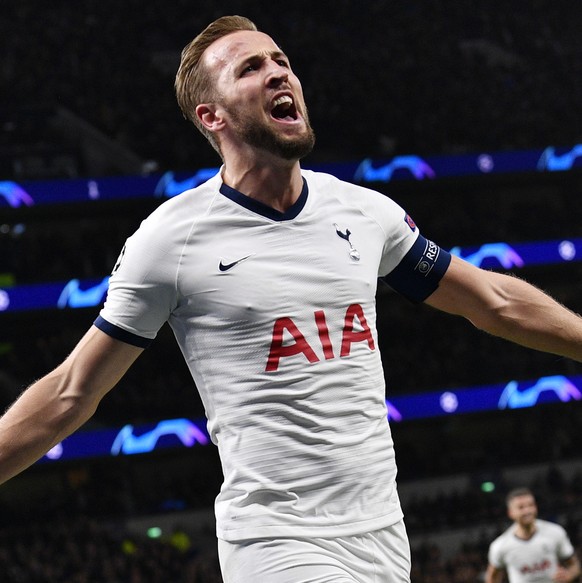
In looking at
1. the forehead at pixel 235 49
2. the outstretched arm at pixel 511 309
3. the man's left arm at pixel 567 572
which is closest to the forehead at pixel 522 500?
the man's left arm at pixel 567 572

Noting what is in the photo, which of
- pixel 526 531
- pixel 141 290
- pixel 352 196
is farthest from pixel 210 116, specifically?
pixel 526 531

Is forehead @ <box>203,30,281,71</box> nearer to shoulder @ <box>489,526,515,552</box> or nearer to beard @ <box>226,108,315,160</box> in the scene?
beard @ <box>226,108,315,160</box>

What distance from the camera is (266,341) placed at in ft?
8.10

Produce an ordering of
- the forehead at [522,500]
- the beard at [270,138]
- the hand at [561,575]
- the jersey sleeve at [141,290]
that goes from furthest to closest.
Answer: the hand at [561,575], the forehead at [522,500], the beard at [270,138], the jersey sleeve at [141,290]

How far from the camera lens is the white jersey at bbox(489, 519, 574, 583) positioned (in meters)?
8.58

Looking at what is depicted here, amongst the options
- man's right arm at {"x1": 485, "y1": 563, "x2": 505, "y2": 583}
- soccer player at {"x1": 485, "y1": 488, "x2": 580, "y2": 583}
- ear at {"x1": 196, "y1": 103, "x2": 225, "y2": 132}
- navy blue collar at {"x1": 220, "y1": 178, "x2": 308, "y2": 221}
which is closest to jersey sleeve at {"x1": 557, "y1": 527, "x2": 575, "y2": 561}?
soccer player at {"x1": 485, "y1": 488, "x2": 580, "y2": 583}

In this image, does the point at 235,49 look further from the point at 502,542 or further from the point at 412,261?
the point at 502,542

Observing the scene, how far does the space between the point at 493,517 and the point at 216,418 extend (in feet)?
51.0

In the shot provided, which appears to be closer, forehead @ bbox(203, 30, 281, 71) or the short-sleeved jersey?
the short-sleeved jersey

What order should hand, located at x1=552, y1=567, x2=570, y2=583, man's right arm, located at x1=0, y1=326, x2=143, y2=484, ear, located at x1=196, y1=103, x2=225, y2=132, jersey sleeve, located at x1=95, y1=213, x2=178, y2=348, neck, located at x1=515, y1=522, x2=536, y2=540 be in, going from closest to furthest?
man's right arm, located at x1=0, y1=326, x2=143, y2=484, jersey sleeve, located at x1=95, y1=213, x2=178, y2=348, ear, located at x1=196, y1=103, x2=225, y2=132, hand, located at x1=552, y1=567, x2=570, y2=583, neck, located at x1=515, y1=522, x2=536, y2=540

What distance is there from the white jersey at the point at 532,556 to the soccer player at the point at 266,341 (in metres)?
6.34

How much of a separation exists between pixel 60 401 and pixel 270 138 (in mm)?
809

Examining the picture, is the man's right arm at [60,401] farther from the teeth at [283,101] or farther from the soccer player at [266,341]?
the teeth at [283,101]

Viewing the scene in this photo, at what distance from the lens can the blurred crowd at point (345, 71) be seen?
18062 mm
